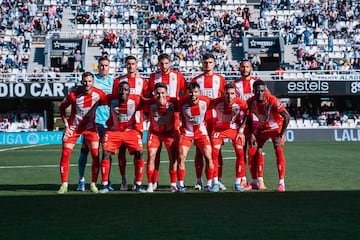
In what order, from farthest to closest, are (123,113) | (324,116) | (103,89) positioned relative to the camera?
(324,116), (103,89), (123,113)

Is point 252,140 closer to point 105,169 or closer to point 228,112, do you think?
point 228,112

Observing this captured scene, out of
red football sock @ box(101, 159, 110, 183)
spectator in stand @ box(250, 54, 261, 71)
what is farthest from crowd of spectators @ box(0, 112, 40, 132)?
red football sock @ box(101, 159, 110, 183)

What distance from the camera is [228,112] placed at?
450 inches

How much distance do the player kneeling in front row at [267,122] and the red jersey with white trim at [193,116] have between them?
2.64ft

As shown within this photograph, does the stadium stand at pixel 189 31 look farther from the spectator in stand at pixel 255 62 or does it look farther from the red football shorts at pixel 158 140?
the red football shorts at pixel 158 140

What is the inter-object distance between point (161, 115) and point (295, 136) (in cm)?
2370

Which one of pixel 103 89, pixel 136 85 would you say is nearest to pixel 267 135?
pixel 136 85

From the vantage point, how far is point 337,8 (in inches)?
1783

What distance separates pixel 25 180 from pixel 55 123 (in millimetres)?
27375

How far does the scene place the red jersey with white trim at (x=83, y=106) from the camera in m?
11.3

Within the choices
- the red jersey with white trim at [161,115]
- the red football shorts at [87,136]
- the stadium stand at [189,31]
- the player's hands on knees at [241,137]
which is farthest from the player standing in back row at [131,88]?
the stadium stand at [189,31]

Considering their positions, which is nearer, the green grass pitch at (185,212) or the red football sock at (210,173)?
the green grass pitch at (185,212)

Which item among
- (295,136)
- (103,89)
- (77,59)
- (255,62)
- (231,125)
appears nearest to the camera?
(231,125)

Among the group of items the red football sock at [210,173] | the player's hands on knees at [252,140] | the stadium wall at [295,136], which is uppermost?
the player's hands on knees at [252,140]
